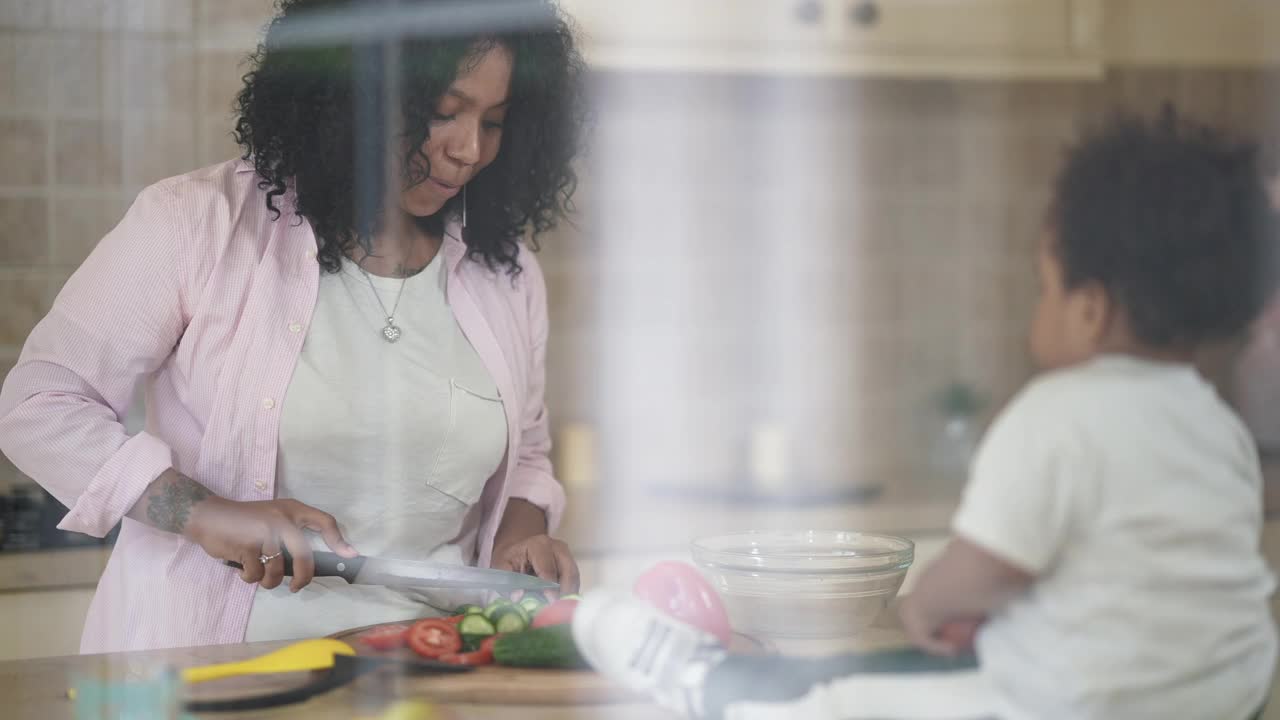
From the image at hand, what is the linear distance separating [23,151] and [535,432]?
21.2 inches

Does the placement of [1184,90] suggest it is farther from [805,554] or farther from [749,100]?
[749,100]

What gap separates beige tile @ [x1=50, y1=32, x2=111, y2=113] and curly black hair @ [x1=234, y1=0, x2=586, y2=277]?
34 centimetres

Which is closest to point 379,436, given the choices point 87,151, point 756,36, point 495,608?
point 495,608

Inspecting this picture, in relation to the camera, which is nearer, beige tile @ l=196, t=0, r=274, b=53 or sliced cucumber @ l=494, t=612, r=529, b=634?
sliced cucumber @ l=494, t=612, r=529, b=634

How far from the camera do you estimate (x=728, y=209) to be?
133 centimetres

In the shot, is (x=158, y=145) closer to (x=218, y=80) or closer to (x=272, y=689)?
(x=218, y=80)

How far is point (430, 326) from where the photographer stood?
722 millimetres

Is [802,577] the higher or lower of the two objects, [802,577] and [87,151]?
the lower

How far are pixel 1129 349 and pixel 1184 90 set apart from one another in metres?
0.08

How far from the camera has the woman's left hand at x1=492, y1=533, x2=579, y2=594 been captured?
0.72 metres

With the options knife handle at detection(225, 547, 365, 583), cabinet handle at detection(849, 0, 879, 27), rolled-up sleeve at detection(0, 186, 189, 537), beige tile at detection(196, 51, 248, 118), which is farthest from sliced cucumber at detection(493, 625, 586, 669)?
beige tile at detection(196, 51, 248, 118)

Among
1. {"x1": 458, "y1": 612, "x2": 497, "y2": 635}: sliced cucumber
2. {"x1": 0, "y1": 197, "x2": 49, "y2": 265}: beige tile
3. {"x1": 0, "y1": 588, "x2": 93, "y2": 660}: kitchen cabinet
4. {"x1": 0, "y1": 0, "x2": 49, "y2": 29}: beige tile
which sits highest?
{"x1": 0, "y1": 0, "x2": 49, "y2": 29}: beige tile

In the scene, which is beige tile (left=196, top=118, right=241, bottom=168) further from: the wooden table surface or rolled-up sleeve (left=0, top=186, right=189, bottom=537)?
the wooden table surface

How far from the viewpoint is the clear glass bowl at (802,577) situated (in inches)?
19.3
